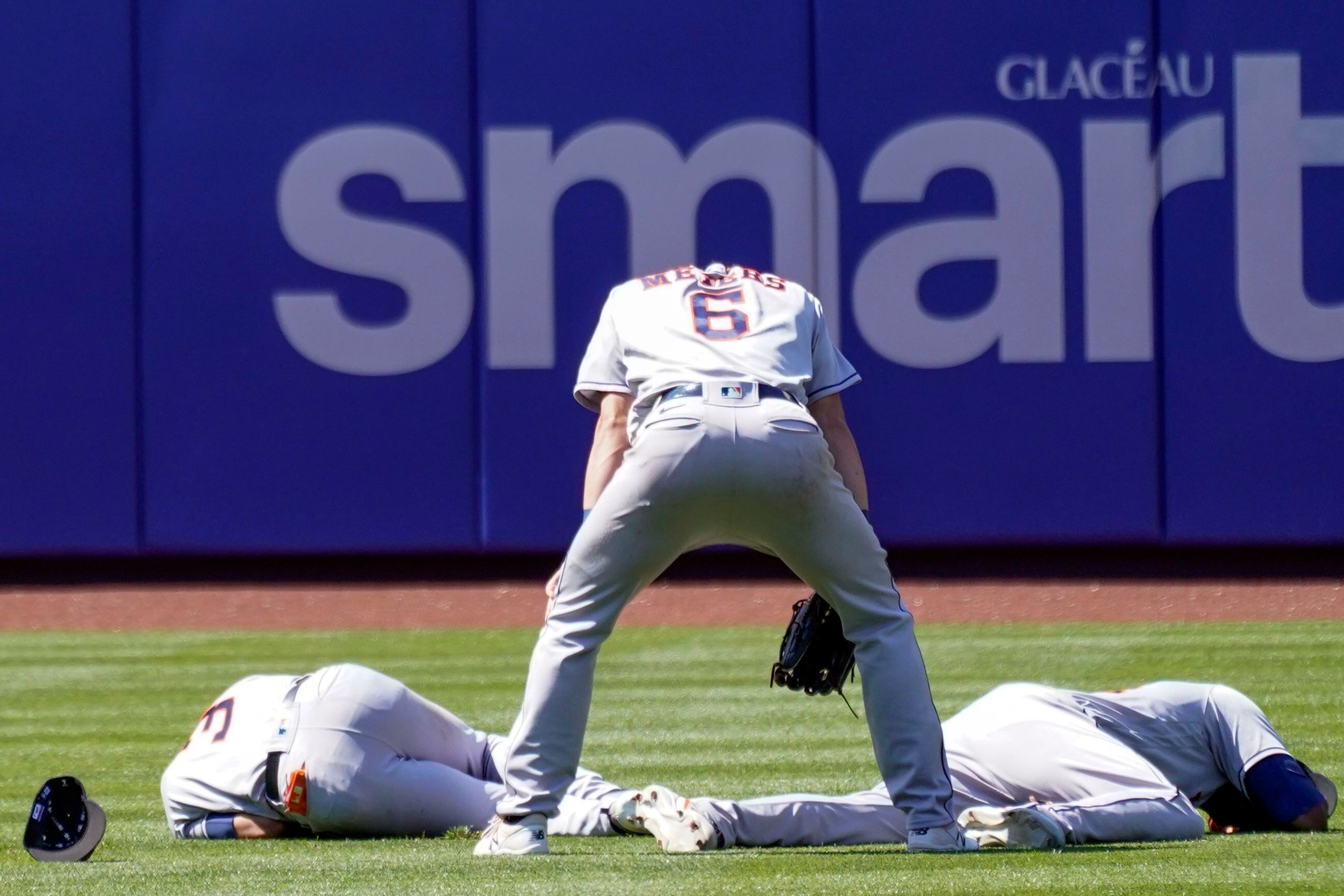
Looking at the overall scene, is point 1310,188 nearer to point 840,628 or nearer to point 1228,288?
point 1228,288

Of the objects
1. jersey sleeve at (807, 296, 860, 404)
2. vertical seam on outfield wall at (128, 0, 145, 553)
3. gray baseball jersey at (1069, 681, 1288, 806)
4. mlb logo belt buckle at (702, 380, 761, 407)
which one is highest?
vertical seam on outfield wall at (128, 0, 145, 553)

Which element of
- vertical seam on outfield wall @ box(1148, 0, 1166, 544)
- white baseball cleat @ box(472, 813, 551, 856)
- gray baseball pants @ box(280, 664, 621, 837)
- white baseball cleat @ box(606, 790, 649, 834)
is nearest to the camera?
white baseball cleat @ box(472, 813, 551, 856)

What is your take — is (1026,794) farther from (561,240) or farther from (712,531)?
(561,240)

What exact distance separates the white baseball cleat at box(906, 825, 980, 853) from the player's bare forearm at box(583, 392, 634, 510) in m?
1.03

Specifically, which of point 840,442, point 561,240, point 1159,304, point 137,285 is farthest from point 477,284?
point 840,442

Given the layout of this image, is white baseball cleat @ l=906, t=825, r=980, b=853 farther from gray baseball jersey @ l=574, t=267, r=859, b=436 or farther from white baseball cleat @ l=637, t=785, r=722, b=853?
gray baseball jersey @ l=574, t=267, r=859, b=436

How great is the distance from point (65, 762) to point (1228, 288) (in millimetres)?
8532

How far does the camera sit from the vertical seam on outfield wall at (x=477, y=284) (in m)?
12.3

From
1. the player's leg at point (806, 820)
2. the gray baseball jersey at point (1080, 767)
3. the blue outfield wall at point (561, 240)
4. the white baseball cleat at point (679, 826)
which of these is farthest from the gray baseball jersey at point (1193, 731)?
the blue outfield wall at point (561, 240)

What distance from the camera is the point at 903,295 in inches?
482

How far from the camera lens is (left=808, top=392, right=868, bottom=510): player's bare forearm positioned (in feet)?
13.4

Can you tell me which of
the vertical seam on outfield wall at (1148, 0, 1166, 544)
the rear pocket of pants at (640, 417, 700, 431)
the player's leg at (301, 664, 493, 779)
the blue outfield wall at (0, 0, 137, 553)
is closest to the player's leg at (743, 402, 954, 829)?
the rear pocket of pants at (640, 417, 700, 431)

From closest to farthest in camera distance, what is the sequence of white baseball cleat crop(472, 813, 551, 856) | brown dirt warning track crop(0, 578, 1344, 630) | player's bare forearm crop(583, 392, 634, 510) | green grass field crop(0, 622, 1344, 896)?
1. green grass field crop(0, 622, 1344, 896)
2. white baseball cleat crop(472, 813, 551, 856)
3. player's bare forearm crop(583, 392, 634, 510)
4. brown dirt warning track crop(0, 578, 1344, 630)

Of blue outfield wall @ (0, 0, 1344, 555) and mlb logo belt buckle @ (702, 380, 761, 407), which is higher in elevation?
blue outfield wall @ (0, 0, 1344, 555)
